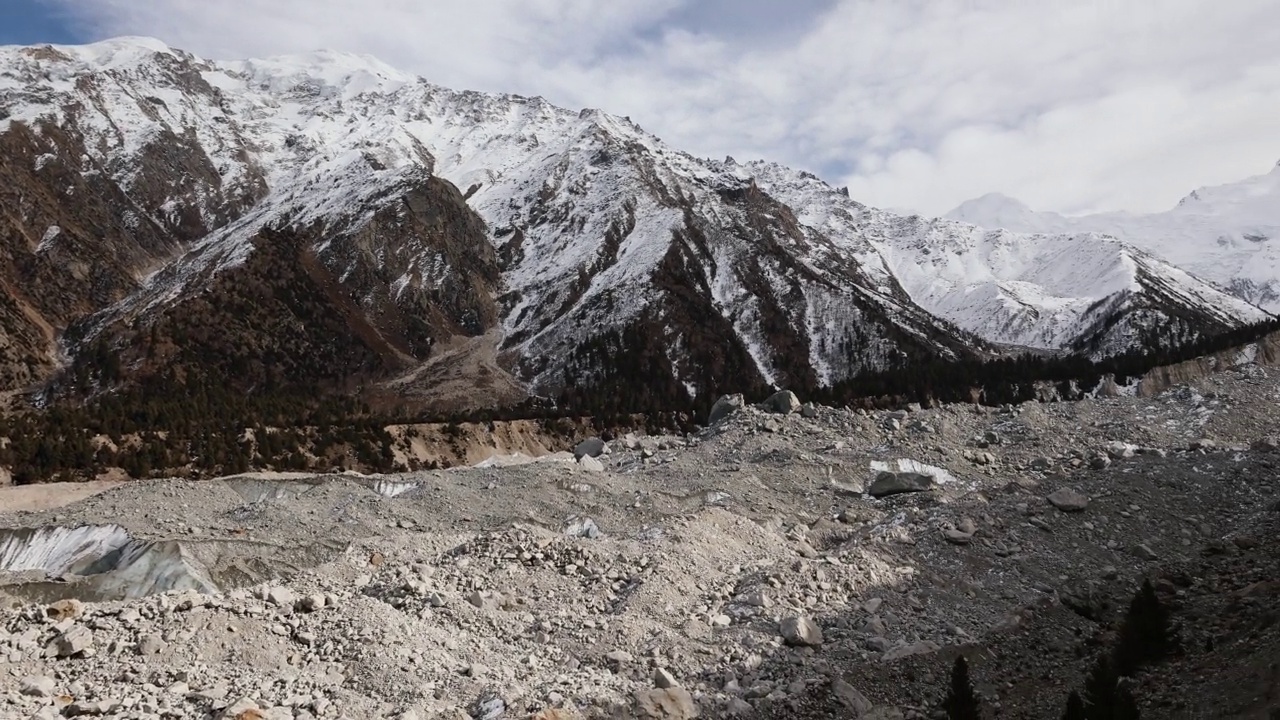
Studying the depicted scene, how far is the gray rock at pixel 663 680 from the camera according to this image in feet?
43.9

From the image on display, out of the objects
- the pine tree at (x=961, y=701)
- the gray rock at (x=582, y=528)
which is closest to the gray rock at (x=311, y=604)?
the gray rock at (x=582, y=528)

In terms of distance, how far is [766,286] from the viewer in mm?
159625

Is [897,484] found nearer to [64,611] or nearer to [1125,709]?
[1125,709]

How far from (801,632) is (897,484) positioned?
12.3 metres

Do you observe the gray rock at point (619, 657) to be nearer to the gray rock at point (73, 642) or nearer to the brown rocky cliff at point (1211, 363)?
the gray rock at point (73, 642)

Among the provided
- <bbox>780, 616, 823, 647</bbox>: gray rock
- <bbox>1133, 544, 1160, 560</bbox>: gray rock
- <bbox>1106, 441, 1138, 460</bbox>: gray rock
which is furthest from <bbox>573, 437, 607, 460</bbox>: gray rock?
<bbox>780, 616, 823, 647</bbox>: gray rock

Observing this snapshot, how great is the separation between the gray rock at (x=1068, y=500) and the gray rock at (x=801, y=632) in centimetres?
984

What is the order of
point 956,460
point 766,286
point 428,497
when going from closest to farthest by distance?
point 428,497, point 956,460, point 766,286

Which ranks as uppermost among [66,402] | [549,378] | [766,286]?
[766,286]

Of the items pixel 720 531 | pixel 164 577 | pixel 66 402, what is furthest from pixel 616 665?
pixel 66 402

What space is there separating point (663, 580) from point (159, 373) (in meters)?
114

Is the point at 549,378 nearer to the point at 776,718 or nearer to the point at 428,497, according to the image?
the point at 428,497

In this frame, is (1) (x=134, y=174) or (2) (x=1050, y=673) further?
(1) (x=134, y=174)

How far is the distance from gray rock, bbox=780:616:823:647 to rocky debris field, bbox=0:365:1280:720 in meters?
0.07
